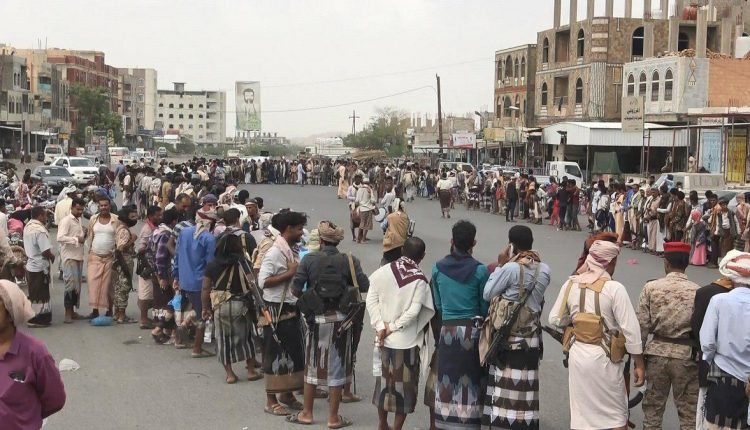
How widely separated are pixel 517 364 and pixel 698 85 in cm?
3824

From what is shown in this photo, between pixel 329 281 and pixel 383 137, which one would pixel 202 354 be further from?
pixel 383 137

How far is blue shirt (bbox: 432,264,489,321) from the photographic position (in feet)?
22.2

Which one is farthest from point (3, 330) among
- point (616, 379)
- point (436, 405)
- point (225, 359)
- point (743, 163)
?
point (743, 163)

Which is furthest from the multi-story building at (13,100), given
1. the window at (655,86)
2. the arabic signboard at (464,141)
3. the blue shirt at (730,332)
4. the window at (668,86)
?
the blue shirt at (730,332)

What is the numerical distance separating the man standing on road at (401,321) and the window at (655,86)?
3980cm

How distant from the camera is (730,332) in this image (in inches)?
232

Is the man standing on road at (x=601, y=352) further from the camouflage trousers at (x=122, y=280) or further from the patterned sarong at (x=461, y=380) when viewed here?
the camouflage trousers at (x=122, y=280)

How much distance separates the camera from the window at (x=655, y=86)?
44469 millimetres

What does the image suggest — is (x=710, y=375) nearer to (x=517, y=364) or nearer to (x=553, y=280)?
(x=517, y=364)

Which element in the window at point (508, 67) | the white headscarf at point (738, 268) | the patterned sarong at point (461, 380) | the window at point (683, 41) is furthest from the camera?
the window at point (508, 67)

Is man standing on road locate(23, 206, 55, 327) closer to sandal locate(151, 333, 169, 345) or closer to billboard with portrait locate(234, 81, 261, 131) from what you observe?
sandal locate(151, 333, 169, 345)

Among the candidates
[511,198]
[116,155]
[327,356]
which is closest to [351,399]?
[327,356]

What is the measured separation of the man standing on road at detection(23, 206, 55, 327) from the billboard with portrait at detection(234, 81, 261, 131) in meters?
129

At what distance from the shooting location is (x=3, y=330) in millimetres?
4270
